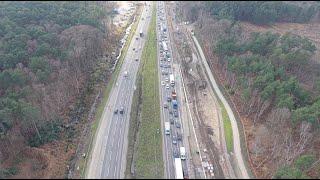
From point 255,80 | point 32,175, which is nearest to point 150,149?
point 32,175

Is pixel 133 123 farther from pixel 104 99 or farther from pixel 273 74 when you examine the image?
pixel 273 74

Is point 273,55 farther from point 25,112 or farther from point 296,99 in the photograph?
point 25,112

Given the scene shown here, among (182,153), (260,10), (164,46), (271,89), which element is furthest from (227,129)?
(260,10)

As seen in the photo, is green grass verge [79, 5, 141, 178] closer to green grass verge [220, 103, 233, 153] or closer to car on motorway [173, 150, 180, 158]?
car on motorway [173, 150, 180, 158]

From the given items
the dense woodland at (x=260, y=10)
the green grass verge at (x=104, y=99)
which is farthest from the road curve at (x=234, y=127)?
the dense woodland at (x=260, y=10)

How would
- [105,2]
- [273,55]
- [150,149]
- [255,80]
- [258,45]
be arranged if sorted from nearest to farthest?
[150,149] < [255,80] < [273,55] < [258,45] < [105,2]

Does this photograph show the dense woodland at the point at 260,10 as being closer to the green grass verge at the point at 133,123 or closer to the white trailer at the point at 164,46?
the white trailer at the point at 164,46

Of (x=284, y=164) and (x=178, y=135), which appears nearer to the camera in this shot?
(x=284, y=164)
